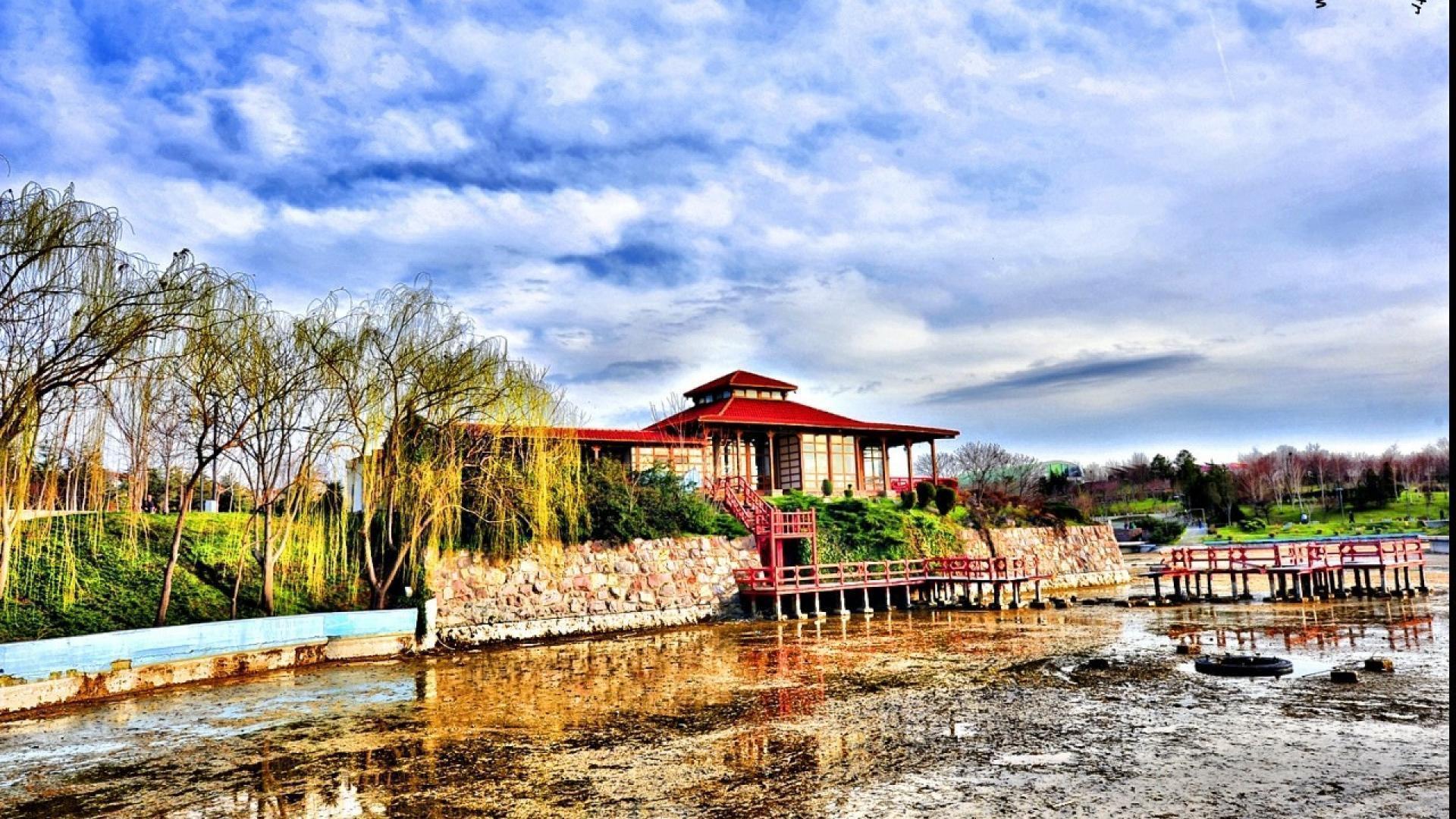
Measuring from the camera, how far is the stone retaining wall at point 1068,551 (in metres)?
36.5

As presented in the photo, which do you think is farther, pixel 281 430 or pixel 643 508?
pixel 643 508

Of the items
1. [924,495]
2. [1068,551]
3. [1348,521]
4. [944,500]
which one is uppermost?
[924,495]

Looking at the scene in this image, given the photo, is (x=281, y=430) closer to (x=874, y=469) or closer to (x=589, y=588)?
(x=589, y=588)

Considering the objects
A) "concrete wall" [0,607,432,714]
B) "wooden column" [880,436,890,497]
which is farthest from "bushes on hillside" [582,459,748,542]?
"wooden column" [880,436,890,497]

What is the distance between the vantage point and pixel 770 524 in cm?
2847

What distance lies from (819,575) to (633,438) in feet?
28.9

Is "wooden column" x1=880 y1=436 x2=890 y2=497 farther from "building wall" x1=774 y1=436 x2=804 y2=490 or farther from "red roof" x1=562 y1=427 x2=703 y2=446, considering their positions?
"red roof" x1=562 y1=427 x2=703 y2=446

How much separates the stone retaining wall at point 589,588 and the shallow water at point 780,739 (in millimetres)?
4195

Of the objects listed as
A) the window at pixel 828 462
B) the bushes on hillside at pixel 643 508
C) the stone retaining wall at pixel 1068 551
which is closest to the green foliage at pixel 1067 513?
the stone retaining wall at pixel 1068 551

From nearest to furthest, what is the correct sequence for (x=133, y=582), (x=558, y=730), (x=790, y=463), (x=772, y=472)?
(x=558, y=730) < (x=133, y=582) < (x=772, y=472) < (x=790, y=463)

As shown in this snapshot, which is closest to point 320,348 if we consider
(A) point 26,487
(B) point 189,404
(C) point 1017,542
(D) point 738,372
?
(B) point 189,404

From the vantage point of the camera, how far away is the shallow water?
8.33m

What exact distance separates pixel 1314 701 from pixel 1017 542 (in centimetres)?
2571

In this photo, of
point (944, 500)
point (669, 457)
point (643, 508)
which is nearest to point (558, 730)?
point (643, 508)
